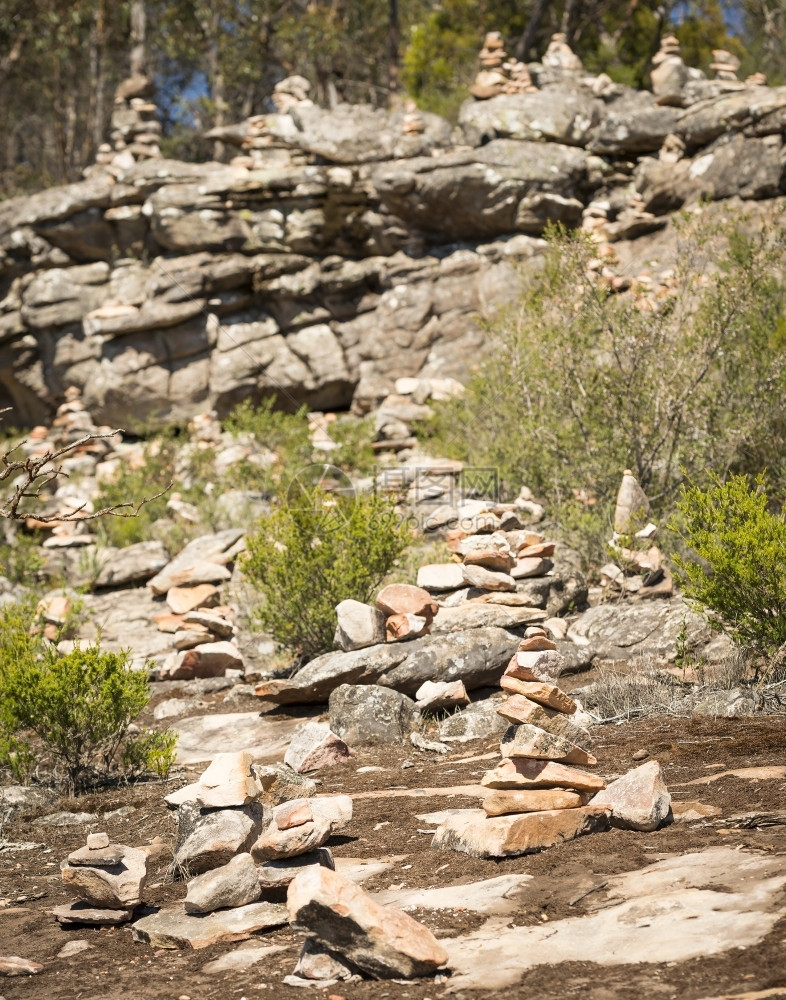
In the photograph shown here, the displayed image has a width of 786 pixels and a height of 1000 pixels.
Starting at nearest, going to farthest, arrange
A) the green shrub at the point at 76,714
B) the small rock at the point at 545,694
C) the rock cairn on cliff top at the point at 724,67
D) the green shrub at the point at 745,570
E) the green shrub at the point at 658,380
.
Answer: the small rock at the point at 545,694
the green shrub at the point at 745,570
the green shrub at the point at 76,714
the green shrub at the point at 658,380
the rock cairn on cliff top at the point at 724,67

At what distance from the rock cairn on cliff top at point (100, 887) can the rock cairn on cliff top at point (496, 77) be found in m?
16.0

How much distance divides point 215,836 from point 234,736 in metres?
2.80

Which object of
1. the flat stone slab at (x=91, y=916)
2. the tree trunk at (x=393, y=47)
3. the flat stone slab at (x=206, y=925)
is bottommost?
the flat stone slab at (x=91, y=916)

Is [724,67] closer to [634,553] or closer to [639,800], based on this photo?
[634,553]

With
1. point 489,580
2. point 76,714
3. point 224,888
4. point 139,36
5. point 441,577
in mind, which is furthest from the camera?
point 139,36

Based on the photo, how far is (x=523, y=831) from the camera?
3971 millimetres

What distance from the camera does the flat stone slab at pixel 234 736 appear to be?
6625mm

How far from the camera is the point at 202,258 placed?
16.8 metres

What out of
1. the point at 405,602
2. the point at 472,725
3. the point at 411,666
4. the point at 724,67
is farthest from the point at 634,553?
the point at 724,67

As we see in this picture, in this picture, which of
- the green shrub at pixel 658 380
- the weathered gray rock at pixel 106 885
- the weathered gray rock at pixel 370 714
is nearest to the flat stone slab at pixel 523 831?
the weathered gray rock at pixel 106 885

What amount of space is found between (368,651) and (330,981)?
402 centimetres

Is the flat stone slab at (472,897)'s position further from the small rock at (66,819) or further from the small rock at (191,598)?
the small rock at (191,598)

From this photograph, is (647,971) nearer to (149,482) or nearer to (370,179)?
(149,482)

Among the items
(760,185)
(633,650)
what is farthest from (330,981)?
(760,185)
